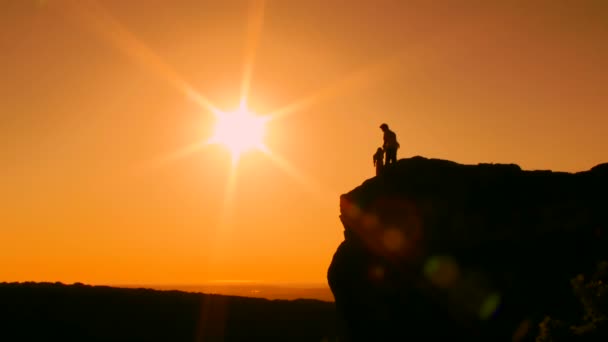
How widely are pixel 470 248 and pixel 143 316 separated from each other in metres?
31.5

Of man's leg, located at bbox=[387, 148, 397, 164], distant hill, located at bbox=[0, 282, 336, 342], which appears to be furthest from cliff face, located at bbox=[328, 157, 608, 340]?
distant hill, located at bbox=[0, 282, 336, 342]

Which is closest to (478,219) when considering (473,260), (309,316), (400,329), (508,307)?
(473,260)

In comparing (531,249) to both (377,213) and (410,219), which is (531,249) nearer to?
(410,219)

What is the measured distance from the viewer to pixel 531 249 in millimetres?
19938

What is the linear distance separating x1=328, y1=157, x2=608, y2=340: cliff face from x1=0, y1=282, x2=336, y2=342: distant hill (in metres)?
16.7

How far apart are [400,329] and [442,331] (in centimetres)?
152

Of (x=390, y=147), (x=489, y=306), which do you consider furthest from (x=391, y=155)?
(x=489, y=306)

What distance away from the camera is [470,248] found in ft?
67.7

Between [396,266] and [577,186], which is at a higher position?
[577,186]

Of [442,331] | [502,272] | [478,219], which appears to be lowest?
[442,331]

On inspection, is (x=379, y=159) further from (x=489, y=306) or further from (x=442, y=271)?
(x=489, y=306)

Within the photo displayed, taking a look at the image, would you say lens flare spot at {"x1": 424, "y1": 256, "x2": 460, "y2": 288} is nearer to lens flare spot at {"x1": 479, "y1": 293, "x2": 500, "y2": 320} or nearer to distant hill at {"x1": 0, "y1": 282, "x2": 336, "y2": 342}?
lens flare spot at {"x1": 479, "y1": 293, "x2": 500, "y2": 320}

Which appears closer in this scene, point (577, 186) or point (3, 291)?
point (577, 186)

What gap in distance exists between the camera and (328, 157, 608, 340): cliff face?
1938 centimetres
